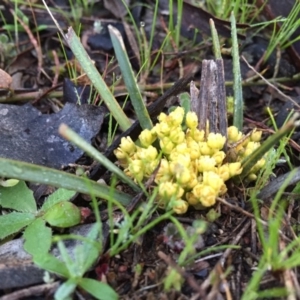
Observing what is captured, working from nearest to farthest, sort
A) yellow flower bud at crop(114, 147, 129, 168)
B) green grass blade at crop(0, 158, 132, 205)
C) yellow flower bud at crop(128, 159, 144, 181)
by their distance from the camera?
1. green grass blade at crop(0, 158, 132, 205)
2. yellow flower bud at crop(128, 159, 144, 181)
3. yellow flower bud at crop(114, 147, 129, 168)

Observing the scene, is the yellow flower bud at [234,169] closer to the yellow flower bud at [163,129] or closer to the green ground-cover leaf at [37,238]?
the yellow flower bud at [163,129]

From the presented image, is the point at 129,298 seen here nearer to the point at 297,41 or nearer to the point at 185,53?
the point at 185,53

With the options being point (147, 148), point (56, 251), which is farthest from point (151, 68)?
point (56, 251)

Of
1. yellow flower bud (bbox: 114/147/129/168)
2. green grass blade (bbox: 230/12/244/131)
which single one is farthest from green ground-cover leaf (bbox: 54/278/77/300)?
green grass blade (bbox: 230/12/244/131)

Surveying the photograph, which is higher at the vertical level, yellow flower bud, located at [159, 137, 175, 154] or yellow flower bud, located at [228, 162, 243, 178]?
yellow flower bud, located at [159, 137, 175, 154]

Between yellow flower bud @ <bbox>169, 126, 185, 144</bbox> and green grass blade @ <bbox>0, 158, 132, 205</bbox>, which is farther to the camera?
yellow flower bud @ <bbox>169, 126, 185, 144</bbox>

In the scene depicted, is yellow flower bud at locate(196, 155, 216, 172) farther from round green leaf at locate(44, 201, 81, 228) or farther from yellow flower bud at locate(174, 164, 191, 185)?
round green leaf at locate(44, 201, 81, 228)

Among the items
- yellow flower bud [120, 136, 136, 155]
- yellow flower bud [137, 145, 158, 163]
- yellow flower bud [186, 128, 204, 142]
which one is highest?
yellow flower bud [186, 128, 204, 142]

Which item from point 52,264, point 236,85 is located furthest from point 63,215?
point 236,85
